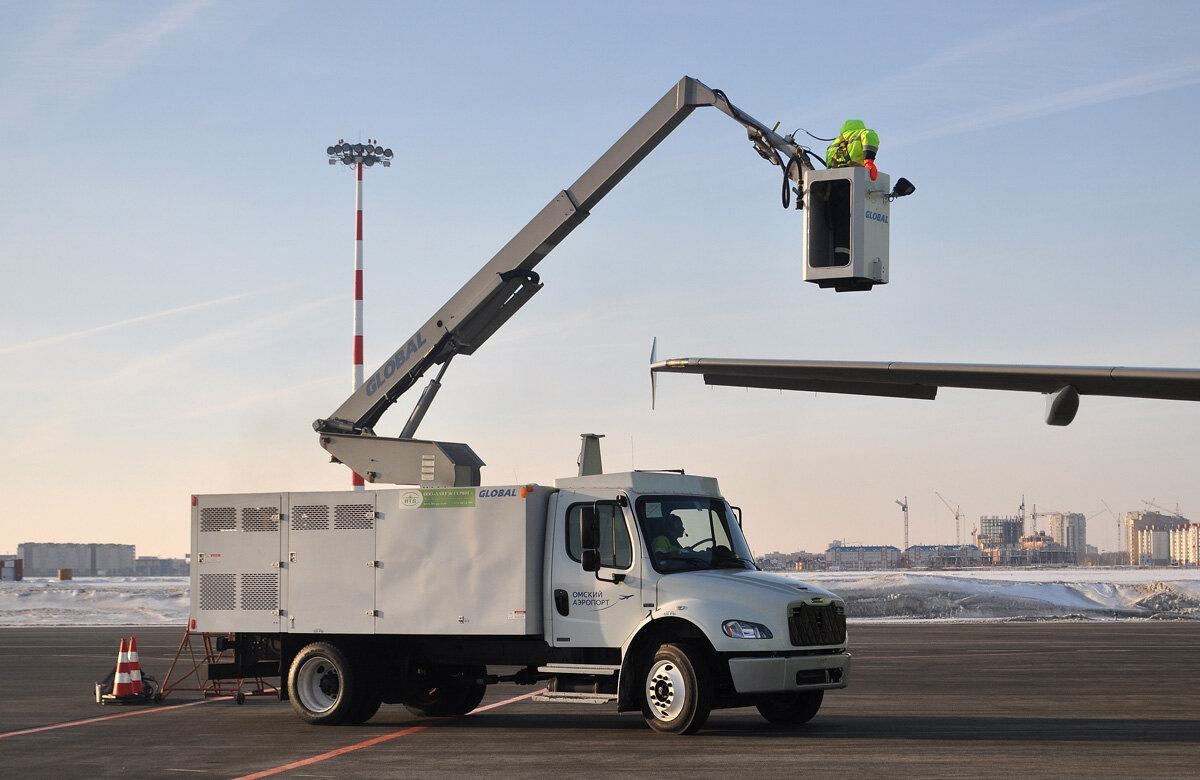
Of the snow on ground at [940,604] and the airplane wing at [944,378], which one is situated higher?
the airplane wing at [944,378]

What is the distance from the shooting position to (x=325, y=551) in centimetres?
1516

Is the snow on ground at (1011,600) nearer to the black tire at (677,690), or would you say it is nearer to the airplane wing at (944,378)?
the airplane wing at (944,378)

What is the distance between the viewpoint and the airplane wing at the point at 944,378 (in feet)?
42.0

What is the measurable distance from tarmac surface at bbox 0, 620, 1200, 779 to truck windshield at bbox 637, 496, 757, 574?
192cm

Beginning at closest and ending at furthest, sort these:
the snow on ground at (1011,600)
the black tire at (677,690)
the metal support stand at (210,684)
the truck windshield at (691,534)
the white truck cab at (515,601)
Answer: the black tire at (677,690) → the white truck cab at (515,601) → the truck windshield at (691,534) → the metal support stand at (210,684) → the snow on ground at (1011,600)

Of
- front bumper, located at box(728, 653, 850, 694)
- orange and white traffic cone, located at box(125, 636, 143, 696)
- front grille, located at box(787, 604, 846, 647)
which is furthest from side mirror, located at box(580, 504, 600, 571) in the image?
orange and white traffic cone, located at box(125, 636, 143, 696)

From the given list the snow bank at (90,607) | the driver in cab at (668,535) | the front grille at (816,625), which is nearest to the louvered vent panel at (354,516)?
the driver in cab at (668,535)

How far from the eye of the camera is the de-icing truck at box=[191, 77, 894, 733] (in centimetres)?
1312

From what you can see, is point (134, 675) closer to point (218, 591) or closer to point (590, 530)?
point (218, 591)

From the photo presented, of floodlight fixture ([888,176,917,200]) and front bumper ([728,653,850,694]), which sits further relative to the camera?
front bumper ([728,653,850,694])

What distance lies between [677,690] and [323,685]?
4869mm

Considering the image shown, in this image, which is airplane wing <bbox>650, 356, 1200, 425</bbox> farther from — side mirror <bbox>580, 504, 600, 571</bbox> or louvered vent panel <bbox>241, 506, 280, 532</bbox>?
louvered vent panel <bbox>241, 506, 280, 532</bbox>

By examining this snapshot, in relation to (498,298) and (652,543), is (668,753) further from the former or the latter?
(498,298)

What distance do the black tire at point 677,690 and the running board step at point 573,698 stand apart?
43 cm
